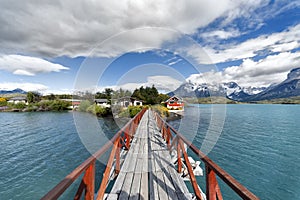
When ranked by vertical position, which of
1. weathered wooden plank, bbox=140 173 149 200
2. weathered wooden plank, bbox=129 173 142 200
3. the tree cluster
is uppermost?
the tree cluster

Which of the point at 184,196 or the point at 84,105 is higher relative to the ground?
the point at 84,105

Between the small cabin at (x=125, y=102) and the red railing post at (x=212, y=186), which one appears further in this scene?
the small cabin at (x=125, y=102)

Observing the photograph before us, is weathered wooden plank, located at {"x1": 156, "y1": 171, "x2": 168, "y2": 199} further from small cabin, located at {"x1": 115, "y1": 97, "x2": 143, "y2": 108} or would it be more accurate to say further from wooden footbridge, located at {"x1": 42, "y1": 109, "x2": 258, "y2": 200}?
small cabin, located at {"x1": 115, "y1": 97, "x2": 143, "y2": 108}

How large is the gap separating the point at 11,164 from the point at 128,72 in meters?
8.48

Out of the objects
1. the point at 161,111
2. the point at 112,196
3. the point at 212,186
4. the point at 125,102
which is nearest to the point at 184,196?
the point at 212,186

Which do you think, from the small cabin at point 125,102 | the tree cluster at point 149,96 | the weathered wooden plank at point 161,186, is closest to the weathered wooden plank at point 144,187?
the weathered wooden plank at point 161,186

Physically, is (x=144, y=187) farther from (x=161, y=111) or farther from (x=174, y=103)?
(x=174, y=103)

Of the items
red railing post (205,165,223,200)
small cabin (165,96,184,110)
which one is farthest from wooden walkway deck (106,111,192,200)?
small cabin (165,96,184,110)

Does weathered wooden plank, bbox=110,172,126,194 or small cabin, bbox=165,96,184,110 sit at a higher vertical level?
small cabin, bbox=165,96,184,110

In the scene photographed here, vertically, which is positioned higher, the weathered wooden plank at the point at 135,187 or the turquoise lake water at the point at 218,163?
the weathered wooden plank at the point at 135,187

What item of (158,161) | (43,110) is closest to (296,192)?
(158,161)

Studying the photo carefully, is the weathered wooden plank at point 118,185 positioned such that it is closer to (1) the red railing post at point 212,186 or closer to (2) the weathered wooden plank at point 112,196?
(2) the weathered wooden plank at point 112,196

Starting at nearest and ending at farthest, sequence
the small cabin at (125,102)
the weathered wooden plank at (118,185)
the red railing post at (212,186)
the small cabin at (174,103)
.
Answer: the red railing post at (212,186), the weathered wooden plank at (118,185), the small cabin at (125,102), the small cabin at (174,103)

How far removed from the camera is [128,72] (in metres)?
10.1
